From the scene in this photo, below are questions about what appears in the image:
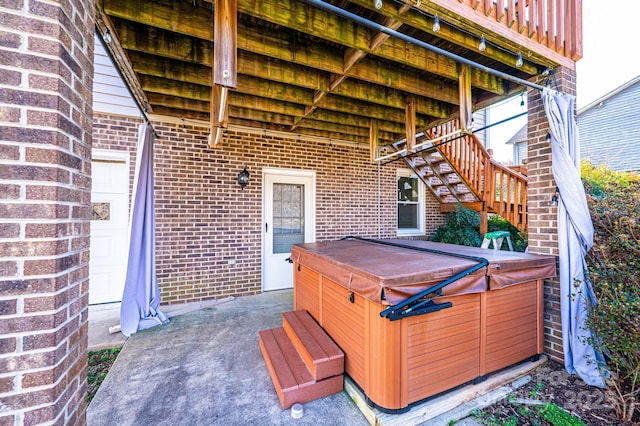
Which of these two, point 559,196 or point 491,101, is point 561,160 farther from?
point 491,101

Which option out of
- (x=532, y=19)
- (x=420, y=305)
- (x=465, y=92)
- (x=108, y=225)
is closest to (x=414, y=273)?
(x=420, y=305)

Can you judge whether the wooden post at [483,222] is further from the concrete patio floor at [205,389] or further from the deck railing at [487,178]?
the concrete patio floor at [205,389]

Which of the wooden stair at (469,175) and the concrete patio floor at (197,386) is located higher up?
the wooden stair at (469,175)

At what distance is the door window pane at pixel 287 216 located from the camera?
15.7 feet

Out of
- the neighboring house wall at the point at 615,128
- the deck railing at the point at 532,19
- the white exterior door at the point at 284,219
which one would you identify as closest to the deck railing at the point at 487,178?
the deck railing at the point at 532,19

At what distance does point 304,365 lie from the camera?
84.0 inches

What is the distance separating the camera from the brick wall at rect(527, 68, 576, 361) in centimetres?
253

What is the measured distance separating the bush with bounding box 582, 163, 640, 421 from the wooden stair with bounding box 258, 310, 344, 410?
1.94 m

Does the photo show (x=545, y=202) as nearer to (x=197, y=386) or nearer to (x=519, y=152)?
(x=197, y=386)

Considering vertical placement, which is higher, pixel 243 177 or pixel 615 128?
pixel 615 128

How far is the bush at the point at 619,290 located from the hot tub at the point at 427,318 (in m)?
0.41

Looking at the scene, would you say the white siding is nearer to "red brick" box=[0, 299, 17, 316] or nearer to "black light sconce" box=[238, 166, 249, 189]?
"black light sconce" box=[238, 166, 249, 189]

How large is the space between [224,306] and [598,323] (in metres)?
4.09

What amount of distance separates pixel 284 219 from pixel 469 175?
143 inches
